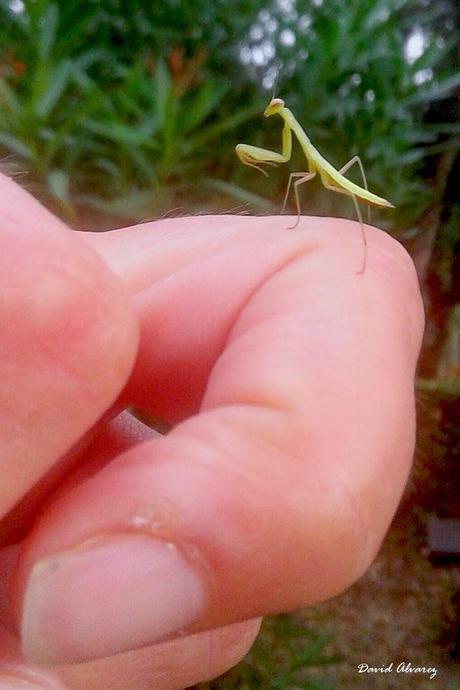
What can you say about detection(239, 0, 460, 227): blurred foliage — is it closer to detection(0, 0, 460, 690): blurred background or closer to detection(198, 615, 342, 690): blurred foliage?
detection(0, 0, 460, 690): blurred background

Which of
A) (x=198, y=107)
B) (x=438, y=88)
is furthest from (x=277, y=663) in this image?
(x=438, y=88)

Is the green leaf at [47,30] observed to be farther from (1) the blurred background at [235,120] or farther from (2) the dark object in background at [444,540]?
(2) the dark object in background at [444,540]

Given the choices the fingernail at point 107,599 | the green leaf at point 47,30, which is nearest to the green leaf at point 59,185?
the green leaf at point 47,30

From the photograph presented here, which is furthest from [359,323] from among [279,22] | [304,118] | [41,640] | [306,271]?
[279,22]

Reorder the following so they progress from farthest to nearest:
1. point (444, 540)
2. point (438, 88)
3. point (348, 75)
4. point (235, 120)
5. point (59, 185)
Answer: point (444, 540)
point (438, 88)
point (348, 75)
point (235, 120)
point (59, 185)

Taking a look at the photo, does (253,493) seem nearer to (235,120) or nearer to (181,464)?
(181,464)

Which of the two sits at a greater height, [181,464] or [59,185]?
[181,464]

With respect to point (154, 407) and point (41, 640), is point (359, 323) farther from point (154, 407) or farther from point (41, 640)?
point (41, 640)
